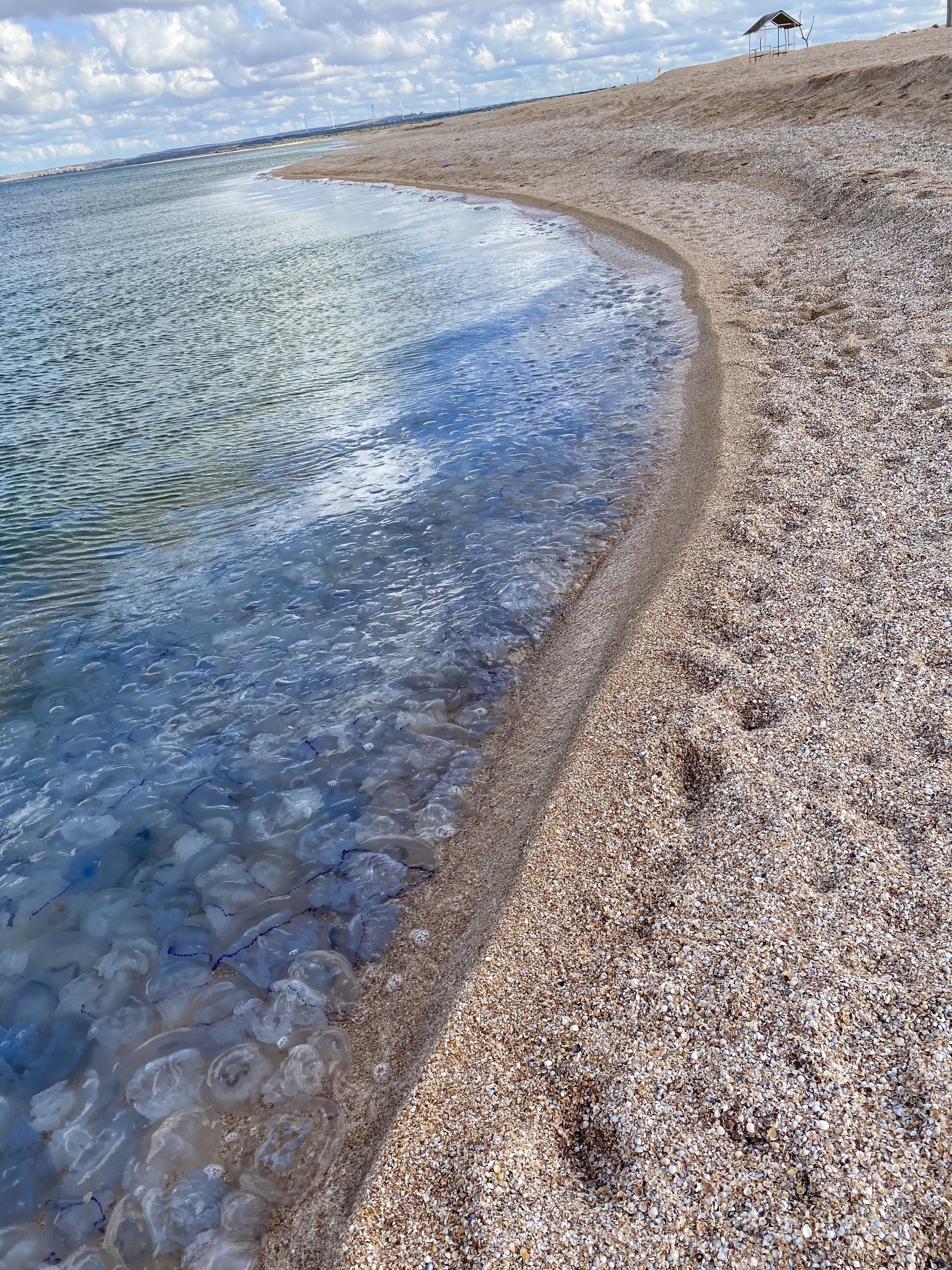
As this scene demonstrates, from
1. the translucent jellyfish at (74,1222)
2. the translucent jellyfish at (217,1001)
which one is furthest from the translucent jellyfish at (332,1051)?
the translucent jellyfish at (74,1222)

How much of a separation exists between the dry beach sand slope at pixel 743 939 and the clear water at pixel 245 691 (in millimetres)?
671

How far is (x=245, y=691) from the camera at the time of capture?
5.12m

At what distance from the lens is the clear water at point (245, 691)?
2904 mm

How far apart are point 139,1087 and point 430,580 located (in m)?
3.86

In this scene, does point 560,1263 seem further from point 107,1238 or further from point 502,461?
point 502,461

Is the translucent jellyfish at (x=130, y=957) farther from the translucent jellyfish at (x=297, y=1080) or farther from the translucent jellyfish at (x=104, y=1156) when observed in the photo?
the translucent jellyfish at (x=297, y=1080)

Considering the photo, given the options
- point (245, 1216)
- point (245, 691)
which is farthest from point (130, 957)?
point (245, 691)

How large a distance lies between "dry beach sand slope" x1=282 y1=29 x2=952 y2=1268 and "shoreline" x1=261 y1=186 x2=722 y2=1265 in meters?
0.12

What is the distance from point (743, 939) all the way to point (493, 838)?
4.46 feet

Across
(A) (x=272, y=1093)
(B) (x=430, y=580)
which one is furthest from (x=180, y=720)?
(A) (x=272, y=1093)

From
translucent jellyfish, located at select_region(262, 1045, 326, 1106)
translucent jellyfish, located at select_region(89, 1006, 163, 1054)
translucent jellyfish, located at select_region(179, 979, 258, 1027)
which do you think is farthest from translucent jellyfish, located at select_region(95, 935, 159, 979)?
translucent jellyfish, located at select_region(262, 1045, 326, 1106)

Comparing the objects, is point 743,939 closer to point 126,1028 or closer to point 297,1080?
point 297,1080

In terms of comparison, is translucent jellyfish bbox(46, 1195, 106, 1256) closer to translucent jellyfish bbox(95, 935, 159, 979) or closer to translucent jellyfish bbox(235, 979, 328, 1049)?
translucent jellyfish bbox(235, 979, 328, 1049)

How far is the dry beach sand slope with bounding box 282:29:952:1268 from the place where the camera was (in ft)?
6.79
